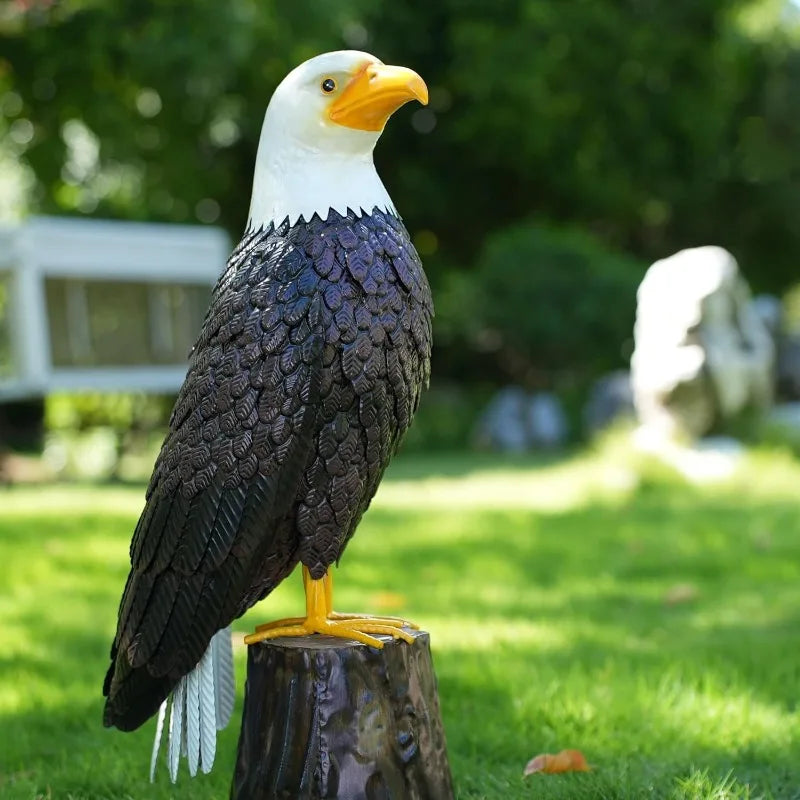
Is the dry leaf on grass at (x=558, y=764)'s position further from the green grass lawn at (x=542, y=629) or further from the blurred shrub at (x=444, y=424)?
the blurred shrub at (x=444, y=424)

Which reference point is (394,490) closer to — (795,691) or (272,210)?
(795,691)

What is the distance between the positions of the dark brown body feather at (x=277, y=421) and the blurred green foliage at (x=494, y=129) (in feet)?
27.1

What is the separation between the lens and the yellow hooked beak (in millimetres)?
2557

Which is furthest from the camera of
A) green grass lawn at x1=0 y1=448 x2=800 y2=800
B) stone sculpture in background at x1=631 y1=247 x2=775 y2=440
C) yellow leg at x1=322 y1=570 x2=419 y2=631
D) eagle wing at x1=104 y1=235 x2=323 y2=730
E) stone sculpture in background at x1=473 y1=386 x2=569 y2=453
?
stone sculpture in background at x1=473 y1=386 x2=569 y2=453

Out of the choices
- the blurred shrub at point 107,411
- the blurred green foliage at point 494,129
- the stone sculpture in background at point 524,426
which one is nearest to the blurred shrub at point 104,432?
the blurred shrub at point 107,411

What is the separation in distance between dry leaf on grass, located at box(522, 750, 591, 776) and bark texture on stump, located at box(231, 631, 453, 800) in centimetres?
46

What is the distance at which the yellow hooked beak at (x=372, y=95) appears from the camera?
256 centimetres

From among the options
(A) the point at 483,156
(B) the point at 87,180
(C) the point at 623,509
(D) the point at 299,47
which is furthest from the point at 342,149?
(A) the point at 483,156

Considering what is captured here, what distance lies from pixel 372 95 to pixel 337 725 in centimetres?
150

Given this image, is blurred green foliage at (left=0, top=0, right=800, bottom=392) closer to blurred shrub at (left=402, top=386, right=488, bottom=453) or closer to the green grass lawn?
blurred shrub at (left=402, top=386, right=488, bottom=453)

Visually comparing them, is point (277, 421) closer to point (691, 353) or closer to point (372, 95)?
point (372, 95)

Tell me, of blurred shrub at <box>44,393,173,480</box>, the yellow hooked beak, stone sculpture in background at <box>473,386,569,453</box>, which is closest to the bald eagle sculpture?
the yellow hooked beak

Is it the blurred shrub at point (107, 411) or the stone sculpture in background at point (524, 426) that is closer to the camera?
the stone sculpture in background at point (524, 426)

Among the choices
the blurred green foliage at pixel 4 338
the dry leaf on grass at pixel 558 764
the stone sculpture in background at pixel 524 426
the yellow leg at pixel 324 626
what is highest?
the blurred green foliage at pixel 4 338
